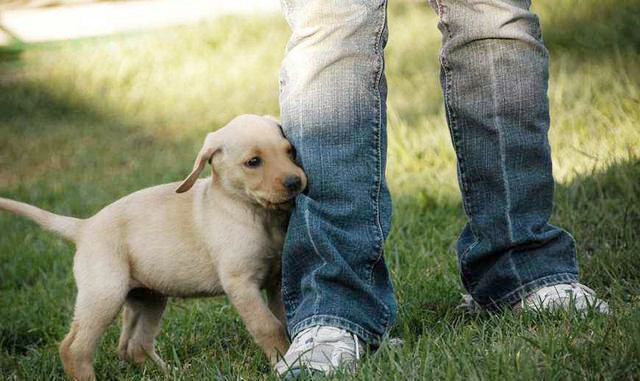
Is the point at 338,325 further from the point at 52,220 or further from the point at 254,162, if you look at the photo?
the point at 52,220

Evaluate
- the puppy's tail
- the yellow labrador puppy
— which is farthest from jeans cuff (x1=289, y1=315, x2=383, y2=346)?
the puppy's tail


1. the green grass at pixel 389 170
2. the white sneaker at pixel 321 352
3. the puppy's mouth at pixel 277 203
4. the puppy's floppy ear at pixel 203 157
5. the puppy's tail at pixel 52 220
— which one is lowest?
the green grass at pixel 389 170

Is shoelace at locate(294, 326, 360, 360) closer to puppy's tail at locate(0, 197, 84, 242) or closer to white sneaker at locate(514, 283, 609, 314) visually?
white sneaker at locate(514, 283, 609, 314)

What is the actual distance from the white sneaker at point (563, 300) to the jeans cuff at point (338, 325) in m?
0.40

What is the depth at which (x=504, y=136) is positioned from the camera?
90.8 inches

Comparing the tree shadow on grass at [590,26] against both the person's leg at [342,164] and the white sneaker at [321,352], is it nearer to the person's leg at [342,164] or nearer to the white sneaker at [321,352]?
the person's leg at [342,164]

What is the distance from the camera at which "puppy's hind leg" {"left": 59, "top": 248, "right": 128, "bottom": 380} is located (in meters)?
2.54

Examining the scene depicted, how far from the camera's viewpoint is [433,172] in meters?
4.24

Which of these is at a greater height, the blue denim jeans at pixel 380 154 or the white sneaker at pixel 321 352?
the blue denim jeans at pixel 380 154

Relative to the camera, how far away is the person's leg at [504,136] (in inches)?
90.4

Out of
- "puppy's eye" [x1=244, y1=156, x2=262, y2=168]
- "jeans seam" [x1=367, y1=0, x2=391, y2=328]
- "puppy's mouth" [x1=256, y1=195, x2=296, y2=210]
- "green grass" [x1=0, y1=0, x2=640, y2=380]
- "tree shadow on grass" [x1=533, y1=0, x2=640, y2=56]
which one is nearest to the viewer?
"green grass" [x1=0, y1=0, x2=640, y2=380]

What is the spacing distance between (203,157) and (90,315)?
1.83 ft

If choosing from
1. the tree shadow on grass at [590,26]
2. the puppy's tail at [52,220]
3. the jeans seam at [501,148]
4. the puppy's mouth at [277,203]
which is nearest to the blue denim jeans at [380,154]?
the jeans seam at [501,148]

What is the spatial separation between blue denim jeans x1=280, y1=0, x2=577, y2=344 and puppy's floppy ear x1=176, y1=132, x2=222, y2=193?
35 cm
